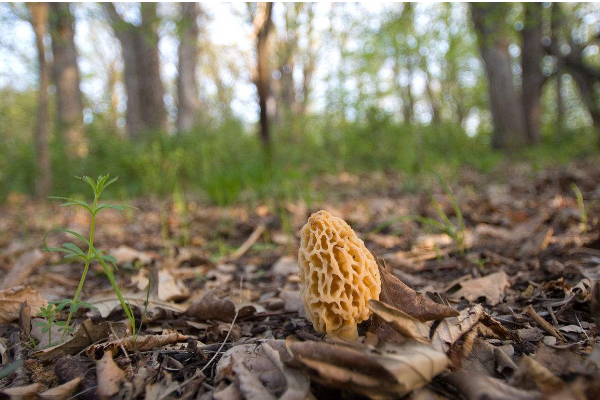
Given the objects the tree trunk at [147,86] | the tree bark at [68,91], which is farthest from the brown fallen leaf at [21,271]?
the tree trunk at [147,86]

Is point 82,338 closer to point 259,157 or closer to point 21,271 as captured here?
point 21,271

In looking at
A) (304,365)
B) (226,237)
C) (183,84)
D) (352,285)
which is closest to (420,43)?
(226,237)

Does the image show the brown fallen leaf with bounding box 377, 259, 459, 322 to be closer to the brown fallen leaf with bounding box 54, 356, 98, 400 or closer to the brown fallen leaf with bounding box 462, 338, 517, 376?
the brown fallen leaf with bounding box 462, 338, 517, 376

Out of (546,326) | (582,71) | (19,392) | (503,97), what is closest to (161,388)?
(19,392)

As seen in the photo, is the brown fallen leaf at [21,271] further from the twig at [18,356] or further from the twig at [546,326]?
the twig at [546,326]

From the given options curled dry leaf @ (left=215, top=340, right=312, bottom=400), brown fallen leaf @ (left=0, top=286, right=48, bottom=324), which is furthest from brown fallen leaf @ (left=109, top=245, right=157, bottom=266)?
curled dry leaf @ (left=215, top=340, right=312, bottom=400)
